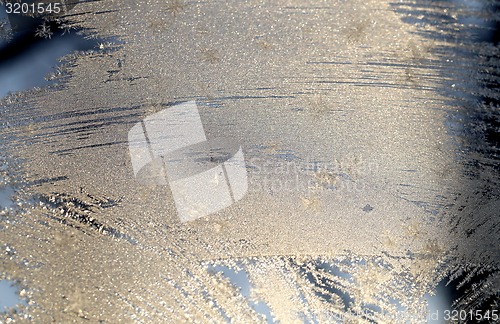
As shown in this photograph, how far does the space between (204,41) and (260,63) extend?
0.08 meters

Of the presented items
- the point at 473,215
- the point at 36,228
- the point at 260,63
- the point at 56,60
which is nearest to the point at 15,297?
the point at 36,228

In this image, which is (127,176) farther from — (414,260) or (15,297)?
(414,260)

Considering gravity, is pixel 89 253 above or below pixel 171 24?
below

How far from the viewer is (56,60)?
1.96 ft

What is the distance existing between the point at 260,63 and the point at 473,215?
1.00ft

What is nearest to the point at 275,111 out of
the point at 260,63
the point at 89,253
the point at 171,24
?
the point at 260,63

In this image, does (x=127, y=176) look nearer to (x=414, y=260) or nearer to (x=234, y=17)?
(x=234, y=17)

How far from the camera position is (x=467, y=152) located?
0.54 metres

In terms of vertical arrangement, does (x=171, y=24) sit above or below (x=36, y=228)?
above

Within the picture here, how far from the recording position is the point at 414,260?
1.73 feet

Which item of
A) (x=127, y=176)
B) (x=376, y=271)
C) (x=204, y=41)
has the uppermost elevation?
(x=204, y=41)

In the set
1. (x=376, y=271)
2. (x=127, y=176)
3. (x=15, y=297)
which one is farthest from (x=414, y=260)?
(x=15, y=297)

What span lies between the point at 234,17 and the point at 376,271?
1.14 ft

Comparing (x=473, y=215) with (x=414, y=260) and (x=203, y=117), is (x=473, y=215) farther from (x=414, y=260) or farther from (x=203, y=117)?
(x=203, y=117)
